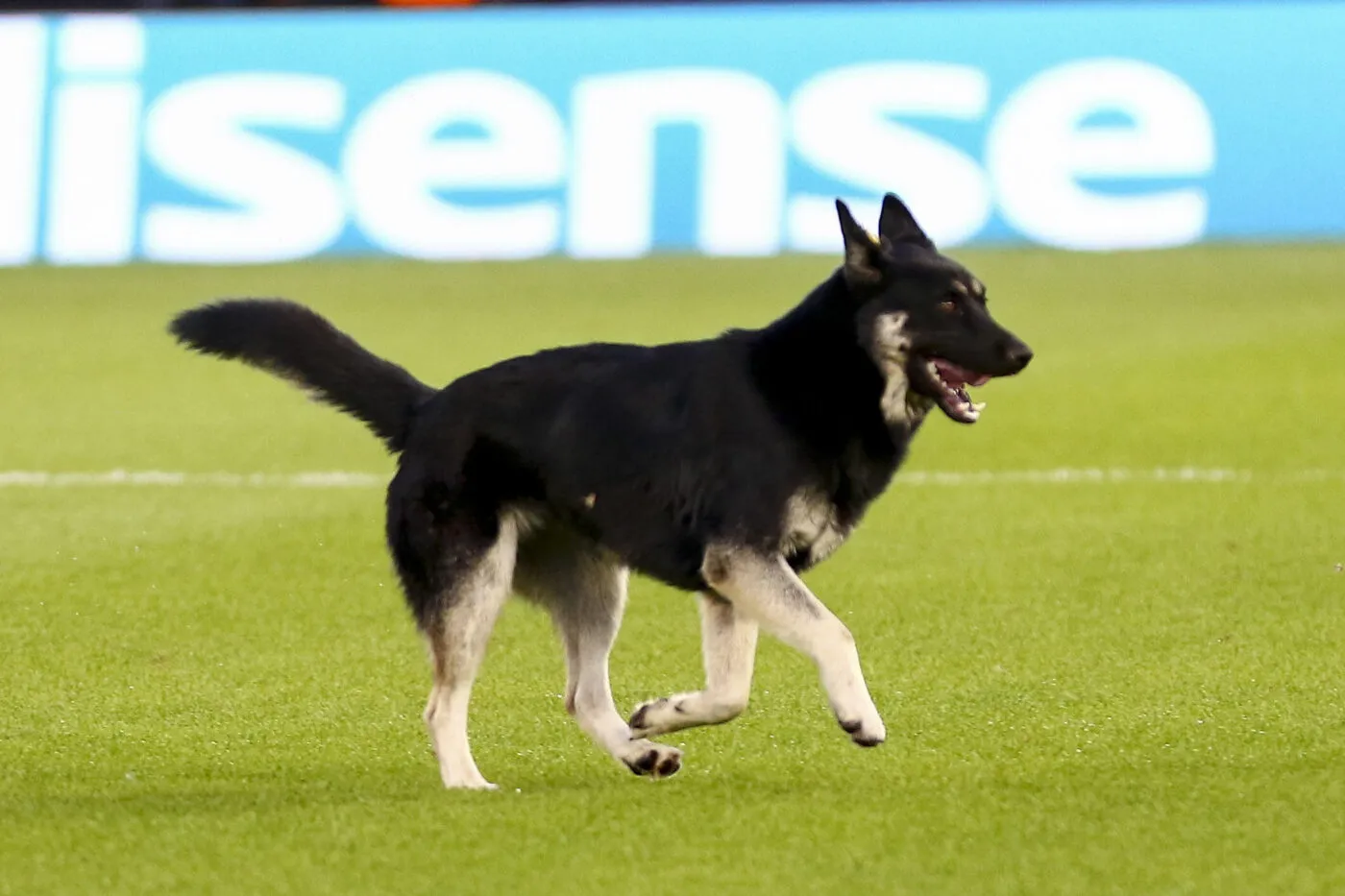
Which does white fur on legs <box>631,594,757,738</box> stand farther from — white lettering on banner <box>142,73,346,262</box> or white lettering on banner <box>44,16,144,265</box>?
white lettering on banner <box>44,16,144,265</box>

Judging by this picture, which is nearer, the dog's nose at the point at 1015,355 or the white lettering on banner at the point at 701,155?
the dog's nose at the point at 1015,355

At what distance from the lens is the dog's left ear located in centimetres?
520

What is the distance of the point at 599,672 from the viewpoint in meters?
5.45

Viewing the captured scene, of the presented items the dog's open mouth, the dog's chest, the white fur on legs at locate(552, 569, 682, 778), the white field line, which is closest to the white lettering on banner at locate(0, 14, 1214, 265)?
the white field line

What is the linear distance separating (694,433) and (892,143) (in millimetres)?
12163

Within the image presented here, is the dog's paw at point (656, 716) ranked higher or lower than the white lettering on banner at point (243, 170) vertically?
higher

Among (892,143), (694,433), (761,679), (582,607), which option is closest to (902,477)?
(761,679)

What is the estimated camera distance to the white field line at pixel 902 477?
10117 mm

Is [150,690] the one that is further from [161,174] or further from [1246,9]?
[1246,9]

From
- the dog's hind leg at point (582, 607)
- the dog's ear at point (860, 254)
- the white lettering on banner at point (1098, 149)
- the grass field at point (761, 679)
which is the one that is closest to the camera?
the grass field at point (761, 679)

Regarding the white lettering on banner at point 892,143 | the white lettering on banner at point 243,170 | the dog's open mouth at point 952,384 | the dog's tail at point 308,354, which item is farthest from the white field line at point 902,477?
the white lettering on banner at point 243,170

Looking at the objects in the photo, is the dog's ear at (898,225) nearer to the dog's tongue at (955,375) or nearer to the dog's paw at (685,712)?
the dog's tongue at (955,375)

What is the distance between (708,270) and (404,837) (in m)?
12.7

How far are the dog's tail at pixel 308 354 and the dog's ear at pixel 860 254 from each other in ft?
3.42
